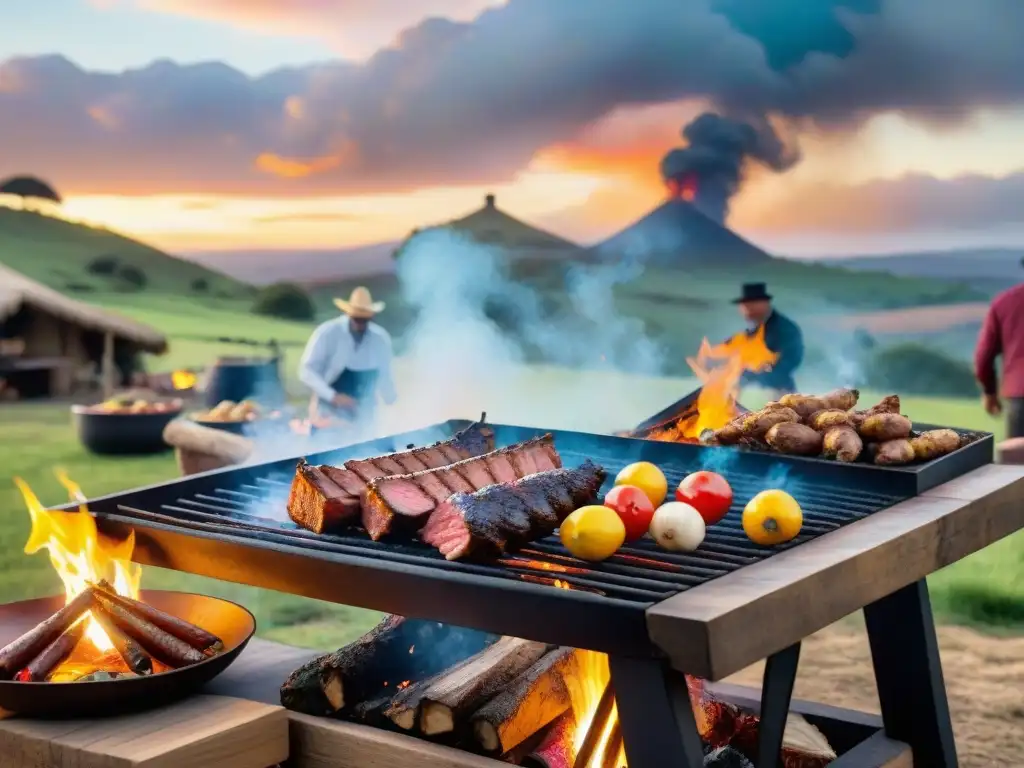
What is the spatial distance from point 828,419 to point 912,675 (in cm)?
89

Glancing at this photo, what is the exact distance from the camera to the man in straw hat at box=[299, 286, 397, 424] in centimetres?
1066

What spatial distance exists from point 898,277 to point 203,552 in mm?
19100

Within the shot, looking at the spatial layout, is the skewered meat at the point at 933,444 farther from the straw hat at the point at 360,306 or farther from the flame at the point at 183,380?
the flame at the point at 183,380

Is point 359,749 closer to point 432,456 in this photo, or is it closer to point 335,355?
point 432,456

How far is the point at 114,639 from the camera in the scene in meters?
3.23

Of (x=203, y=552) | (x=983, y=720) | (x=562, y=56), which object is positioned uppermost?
(x=562, y=56)

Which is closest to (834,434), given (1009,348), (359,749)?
(359,749)

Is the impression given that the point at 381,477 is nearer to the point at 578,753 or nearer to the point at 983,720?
the point at 578,753

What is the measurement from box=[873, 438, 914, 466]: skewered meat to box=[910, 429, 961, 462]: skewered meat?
0.04 metres

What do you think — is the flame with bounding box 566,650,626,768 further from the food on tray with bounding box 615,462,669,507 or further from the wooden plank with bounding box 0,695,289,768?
the wooden plank with bounding box 0,695,289,768

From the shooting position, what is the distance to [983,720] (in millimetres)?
5414

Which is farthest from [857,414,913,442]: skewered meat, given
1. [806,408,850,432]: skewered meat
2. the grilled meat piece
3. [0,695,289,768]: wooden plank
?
[0,695,289,768]: wooden plank

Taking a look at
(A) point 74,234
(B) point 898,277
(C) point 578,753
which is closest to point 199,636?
(C) point 578,753

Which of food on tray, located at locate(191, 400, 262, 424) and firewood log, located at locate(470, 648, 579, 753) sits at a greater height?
food on tray, located at locate(191, 400, 262, 424)
